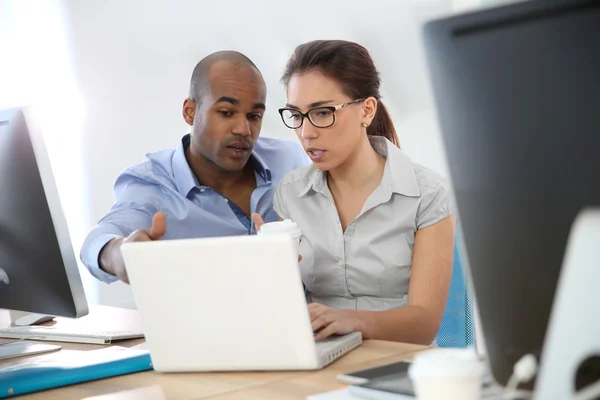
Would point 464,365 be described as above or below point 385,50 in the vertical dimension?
below

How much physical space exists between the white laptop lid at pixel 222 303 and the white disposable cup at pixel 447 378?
14.7 inches

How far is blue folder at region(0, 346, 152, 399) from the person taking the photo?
1.30m

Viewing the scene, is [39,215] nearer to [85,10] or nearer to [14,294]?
[14,294]

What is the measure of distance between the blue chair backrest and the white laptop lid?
0.76 meters

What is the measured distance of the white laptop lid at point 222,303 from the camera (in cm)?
119

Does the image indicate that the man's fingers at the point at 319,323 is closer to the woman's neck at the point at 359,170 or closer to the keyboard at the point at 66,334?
the keyboard at the point at 66,334

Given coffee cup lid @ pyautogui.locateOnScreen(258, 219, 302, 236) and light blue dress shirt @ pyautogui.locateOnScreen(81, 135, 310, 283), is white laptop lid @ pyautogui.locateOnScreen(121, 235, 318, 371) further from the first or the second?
light blue dress shirt @ pyautogui.locateOnScreen(81, 135, 310, 283)

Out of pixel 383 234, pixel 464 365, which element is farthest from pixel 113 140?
pixel 464 365

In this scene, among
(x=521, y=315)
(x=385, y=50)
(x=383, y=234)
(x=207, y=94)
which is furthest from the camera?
(x=385, y=50)

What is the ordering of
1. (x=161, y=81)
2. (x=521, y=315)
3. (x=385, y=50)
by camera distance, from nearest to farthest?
(x=521, y=315), (x=385, y=50), (x=161, y=81)

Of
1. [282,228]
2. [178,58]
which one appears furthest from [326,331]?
[178,58]

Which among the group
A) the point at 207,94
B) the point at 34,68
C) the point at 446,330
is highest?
the point at 34,68

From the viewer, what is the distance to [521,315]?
741mm

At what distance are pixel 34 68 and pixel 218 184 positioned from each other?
7.58 feet
